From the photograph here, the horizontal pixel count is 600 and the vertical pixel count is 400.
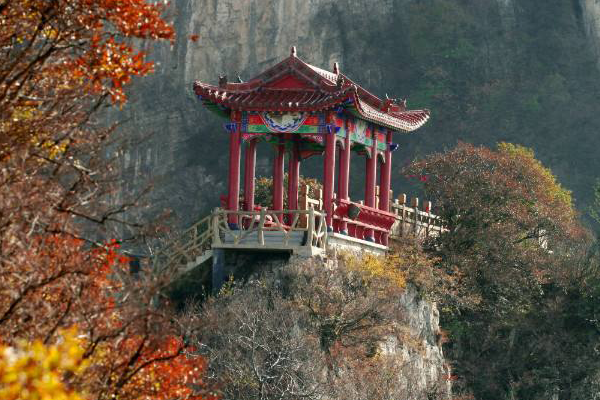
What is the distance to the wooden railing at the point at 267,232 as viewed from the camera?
3338cm

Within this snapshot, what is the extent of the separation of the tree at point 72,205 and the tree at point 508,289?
907 inches

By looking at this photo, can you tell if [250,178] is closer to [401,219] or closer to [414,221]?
[401,219]

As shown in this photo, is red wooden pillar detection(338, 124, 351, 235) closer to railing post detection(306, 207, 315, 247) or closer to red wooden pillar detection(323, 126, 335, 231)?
red wooden pillar detection(323, 126, 335, 231)

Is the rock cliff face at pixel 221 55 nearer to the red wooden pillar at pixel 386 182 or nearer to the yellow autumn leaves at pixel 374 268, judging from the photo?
the red wooden pillar at pixel 386 182

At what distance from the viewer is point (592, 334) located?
43000 mm

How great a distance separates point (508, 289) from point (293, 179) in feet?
24.6

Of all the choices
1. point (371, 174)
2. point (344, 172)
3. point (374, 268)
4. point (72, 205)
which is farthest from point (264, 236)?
point (72, 205)

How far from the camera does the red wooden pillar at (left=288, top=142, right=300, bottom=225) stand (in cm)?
3653

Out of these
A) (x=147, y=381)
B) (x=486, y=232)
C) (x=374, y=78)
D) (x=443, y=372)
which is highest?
(x=374, y=78)

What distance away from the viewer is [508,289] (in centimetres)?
4119

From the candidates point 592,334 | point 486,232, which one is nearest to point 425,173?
point 486,232

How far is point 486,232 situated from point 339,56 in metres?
35.9

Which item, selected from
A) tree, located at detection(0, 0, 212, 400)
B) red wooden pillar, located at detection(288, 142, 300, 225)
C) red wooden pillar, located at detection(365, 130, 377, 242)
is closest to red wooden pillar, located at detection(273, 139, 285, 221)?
red wooden pillar, located at detection(288, 142, 300, 225)

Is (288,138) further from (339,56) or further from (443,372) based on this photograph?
(339,56)
